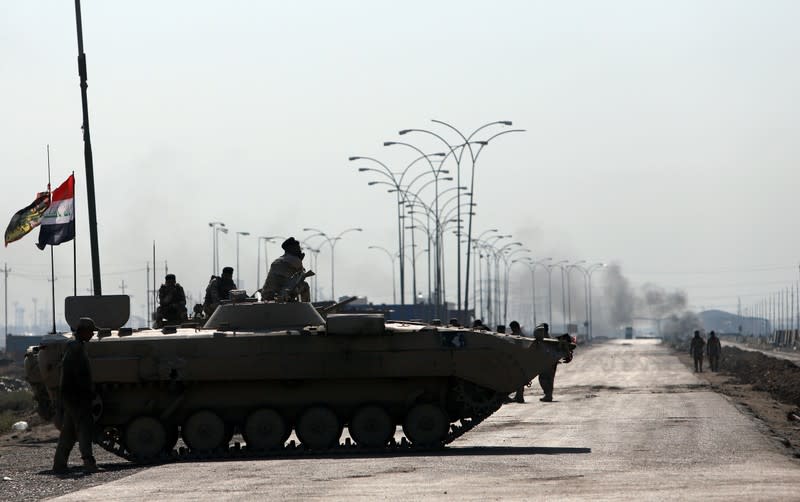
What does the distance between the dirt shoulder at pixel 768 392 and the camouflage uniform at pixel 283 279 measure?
8.82 m

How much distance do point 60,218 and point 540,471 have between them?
22.7 m

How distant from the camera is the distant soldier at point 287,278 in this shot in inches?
1076

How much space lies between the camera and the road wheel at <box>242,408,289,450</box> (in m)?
25.2

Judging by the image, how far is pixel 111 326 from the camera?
2670 centimetres

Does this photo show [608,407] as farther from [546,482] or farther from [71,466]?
[546,482]

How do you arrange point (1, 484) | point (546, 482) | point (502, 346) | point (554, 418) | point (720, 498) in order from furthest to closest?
point (554, 418) → point (502, 346) → point (1, 484) → point (546, 482) → point (720, 498)

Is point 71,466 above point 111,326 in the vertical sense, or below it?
below

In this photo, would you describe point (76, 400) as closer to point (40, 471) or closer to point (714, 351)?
point (40, 471)

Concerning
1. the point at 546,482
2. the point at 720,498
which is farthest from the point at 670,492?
the point at 546,482

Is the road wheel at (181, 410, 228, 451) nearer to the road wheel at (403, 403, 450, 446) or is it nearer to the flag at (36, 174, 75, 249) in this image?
the road wheel at (403, 403, 450, 446)

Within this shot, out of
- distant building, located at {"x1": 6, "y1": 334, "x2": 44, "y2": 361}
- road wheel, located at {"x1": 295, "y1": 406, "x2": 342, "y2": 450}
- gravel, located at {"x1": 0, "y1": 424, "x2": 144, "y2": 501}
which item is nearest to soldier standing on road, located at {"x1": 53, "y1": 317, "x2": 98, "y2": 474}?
gravel, located at {"x1": 0, "y1": 424, "x2": 144, "y2": 501}

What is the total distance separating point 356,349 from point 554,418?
9006 mm

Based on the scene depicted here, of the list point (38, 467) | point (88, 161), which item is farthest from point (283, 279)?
point (88, 161)

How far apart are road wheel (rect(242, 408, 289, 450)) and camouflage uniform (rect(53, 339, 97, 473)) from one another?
3582mm
